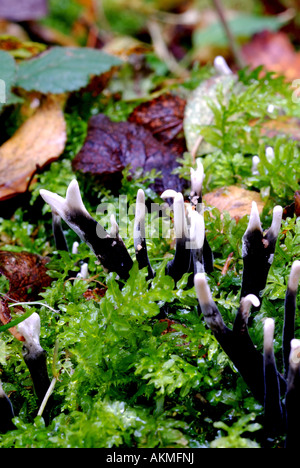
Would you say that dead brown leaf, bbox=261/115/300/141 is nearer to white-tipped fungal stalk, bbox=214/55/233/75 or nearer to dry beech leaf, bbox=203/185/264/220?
white-tipped fungal stalk, bbox=214/55/233/75

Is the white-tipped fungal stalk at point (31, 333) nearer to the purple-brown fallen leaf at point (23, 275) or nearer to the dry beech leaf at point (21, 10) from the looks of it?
the purple-brown fallen leaf at point (23, 275)

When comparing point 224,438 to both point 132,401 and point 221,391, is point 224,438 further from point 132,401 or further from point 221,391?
point 132,401

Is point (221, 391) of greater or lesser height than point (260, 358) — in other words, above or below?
below

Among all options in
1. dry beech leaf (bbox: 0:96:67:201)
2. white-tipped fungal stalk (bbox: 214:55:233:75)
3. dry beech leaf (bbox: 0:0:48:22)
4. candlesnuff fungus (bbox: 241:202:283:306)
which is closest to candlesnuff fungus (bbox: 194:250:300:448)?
candlesnuff fungus (bbox: 241:202:283:306)

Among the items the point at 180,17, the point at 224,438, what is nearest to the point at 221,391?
the point at 224,438

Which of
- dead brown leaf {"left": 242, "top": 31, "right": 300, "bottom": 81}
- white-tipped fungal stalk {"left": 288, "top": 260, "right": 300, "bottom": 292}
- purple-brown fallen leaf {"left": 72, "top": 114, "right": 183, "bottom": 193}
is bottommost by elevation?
white-tipped fungal stalk {"left": 288, "top": 260, "right": 300, "bottom": 292}

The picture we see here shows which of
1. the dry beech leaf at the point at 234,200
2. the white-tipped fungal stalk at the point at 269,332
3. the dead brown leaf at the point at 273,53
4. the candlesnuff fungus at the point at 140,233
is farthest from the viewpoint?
the dead brown leaf at the point at 273,53

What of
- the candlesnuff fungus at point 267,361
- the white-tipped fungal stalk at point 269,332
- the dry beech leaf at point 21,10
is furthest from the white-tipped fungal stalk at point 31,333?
the dry beech leaf at point 21,10
